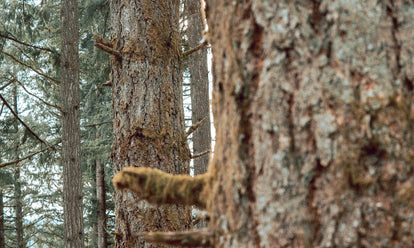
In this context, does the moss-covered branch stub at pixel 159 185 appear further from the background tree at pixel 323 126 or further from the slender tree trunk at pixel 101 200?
the slender tree trunk at pixel 101 200

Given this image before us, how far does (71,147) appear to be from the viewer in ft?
18.4

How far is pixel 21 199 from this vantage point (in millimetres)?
15812

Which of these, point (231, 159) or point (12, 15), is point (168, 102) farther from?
point (12, 15)

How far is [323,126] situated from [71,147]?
17.8 ft

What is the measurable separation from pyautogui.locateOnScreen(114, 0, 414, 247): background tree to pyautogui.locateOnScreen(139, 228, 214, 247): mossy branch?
0.20 feet

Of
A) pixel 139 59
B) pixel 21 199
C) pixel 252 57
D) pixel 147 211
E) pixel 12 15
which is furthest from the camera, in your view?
pixel 21 199

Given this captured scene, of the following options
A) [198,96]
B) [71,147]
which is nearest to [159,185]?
[71,147]

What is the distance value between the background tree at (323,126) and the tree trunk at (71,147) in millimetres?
5243

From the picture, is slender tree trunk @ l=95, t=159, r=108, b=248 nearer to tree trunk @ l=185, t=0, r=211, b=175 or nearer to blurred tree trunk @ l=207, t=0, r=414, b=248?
tree trunk @ l=185, t=0, r=211, b=175

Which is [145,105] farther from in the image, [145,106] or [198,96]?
[198,96]

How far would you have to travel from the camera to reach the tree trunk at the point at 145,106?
2934mm

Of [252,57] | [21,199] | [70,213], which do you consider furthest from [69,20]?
[21,199]

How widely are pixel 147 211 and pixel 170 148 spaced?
0.54 m

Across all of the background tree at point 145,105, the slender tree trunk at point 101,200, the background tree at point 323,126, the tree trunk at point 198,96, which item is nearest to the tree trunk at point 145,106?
the background tree at point 145,105
